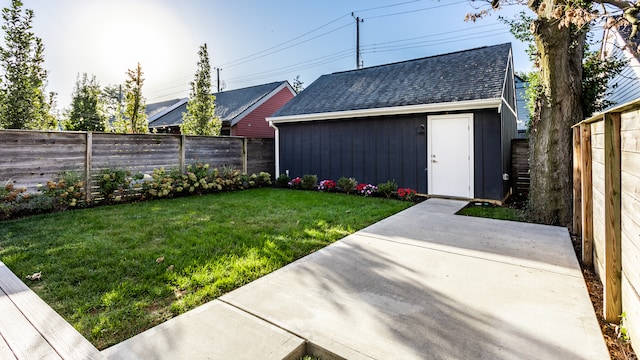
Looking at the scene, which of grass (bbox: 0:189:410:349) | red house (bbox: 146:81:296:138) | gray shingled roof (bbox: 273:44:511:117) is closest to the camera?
grass (bbox: 0:189:410:349)

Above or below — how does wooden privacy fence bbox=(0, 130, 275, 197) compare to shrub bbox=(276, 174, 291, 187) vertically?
above

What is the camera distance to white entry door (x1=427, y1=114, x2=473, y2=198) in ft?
22.6

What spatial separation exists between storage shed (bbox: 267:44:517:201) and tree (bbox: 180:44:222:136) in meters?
3.15

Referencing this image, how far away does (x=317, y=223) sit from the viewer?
15.5 feet

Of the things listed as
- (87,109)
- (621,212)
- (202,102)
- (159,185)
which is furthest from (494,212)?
(87,109)

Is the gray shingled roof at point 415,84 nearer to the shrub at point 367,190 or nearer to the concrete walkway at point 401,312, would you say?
the shrub at point 367,190

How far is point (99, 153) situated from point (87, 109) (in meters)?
10.4

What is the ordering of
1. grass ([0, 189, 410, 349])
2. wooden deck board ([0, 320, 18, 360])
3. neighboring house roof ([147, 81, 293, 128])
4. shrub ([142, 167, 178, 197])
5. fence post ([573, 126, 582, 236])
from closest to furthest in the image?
wooden deck board ([0, 320, 18, 360]) < grass ([0, 189, 410, 349]) < fence post ([573, 126, 582, 236]) < shrub ([142, 167, 178, 197]) < neighboring house roof ([147, 81, 293, 128])

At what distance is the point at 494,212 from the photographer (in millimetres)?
5691

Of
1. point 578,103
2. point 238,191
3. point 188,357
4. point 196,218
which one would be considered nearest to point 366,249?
point 188,357

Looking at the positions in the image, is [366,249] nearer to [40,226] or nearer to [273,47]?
[40,226]

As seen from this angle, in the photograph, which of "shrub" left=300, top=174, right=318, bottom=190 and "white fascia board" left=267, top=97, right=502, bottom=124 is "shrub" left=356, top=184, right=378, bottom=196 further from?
"white fascia board" left=267, top=97, right=502, bottom=124

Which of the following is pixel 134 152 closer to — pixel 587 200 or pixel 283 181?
pixel 283 181

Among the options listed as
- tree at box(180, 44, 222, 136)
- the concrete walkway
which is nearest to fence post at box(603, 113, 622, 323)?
the concrete walkway
